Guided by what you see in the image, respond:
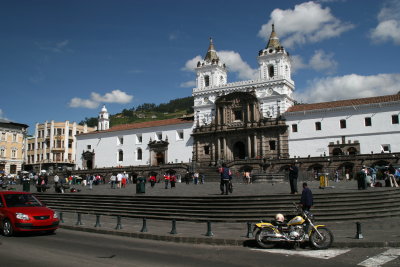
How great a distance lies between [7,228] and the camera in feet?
45.0

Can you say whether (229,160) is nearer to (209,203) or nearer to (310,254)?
(209,203)

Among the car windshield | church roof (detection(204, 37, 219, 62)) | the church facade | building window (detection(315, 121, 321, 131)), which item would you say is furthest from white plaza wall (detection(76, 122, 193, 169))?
the car windshield

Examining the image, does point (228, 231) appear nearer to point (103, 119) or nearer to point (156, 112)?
point (103, 119)

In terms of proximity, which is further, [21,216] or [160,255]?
[21,216]

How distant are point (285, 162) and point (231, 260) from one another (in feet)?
135

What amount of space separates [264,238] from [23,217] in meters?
8.53

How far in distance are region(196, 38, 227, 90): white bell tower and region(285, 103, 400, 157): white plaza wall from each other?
47.7 feet

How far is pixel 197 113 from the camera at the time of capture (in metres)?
62.1

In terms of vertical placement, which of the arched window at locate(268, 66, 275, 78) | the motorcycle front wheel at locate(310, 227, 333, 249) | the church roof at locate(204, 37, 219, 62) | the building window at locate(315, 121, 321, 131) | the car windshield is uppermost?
the church roof at locate(204, 37, 219, 62)

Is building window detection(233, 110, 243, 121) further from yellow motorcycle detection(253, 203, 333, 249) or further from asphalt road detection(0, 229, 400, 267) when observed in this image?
yellow motorcycle detection(253, 203, 333, 249)

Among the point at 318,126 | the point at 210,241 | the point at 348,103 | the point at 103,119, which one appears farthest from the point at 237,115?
the point at 210,241

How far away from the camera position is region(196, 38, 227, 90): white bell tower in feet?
205

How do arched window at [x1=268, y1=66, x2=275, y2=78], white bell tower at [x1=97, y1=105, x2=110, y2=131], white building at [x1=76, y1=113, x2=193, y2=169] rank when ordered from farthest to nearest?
white bell tower at [x1=97, y1=105, x2=110, y2=131]
white building at [x1=76, y1=113, x2=193, y2=169]
arched window at [x1=268, y1=66, x2=275, y2=78]

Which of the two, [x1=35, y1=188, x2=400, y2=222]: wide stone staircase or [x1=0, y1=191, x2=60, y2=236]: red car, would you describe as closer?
[x1=0, y1=191, x2=60, y2=236]: red car
